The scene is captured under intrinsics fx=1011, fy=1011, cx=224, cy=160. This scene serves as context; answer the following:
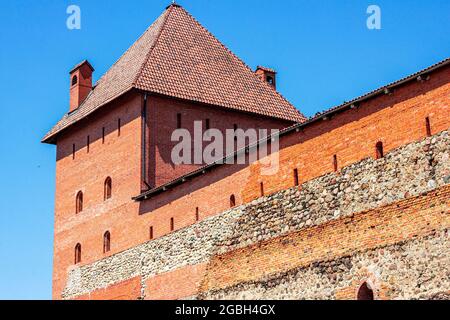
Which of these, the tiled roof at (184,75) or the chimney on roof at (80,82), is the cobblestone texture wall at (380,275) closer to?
the tiled roof at (184,75)

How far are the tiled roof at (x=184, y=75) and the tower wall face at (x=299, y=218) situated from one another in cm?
59

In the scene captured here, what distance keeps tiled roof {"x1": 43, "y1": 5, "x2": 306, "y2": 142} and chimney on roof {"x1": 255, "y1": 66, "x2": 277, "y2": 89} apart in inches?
23.3

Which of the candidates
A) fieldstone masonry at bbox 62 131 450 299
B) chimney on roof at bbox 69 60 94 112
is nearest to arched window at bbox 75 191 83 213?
chimney on roof at bbox 69 60 94 112

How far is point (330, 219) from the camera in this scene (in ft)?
58.4

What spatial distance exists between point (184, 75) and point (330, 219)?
9061 mm

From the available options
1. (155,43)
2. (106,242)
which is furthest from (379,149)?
(155,43)

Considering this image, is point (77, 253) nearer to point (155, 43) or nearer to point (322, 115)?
point (155, 43)

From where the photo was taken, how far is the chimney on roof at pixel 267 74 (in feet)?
93.4

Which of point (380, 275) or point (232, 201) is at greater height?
point (232, 201)

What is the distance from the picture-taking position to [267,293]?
61.6 feet

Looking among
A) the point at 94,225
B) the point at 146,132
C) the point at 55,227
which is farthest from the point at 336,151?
the point at 55,227

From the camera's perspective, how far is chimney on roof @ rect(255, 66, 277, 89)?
2848 cm

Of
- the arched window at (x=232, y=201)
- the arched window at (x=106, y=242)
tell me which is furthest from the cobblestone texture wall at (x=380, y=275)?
the arched window at (x=106, y=242)
